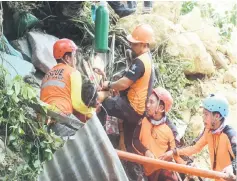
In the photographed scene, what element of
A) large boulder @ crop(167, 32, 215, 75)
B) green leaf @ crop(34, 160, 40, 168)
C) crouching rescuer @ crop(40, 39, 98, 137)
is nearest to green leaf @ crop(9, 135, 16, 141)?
green leaf @ crop(34, 160, 40, 168)

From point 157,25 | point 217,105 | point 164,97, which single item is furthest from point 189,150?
point 157,25

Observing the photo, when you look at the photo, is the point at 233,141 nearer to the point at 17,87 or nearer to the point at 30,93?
the point at 30,93

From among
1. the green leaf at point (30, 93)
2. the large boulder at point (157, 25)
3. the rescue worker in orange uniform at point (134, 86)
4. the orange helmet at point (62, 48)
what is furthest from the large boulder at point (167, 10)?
the green leaf at point (30, 93)

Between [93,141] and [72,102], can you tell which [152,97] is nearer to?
[72,102]

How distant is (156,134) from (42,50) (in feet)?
5.50

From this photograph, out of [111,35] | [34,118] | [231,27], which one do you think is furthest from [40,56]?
→ [231,27]

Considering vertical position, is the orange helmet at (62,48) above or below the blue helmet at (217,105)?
above

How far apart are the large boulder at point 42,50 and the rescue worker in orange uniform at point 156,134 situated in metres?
1.27

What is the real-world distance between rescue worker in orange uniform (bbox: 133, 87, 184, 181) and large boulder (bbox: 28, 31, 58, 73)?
1269mm

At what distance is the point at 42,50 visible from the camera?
19.1 feet

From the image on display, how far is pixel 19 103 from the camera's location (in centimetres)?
395

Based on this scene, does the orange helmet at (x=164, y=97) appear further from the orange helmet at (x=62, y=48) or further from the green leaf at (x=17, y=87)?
the green leaf at (x=17, y=87)

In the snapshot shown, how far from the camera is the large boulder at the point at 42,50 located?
18.6 feet

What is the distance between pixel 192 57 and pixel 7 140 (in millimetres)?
4358
